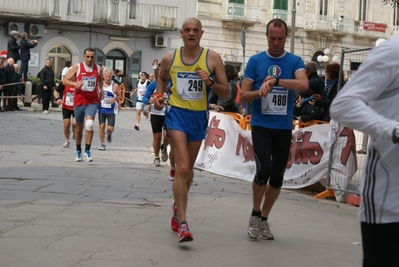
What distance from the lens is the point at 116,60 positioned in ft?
148

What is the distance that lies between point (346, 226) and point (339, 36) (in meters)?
43.8

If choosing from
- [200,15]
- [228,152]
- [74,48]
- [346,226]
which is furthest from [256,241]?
[200,15]

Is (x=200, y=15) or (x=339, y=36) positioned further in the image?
(x=339, y=36)

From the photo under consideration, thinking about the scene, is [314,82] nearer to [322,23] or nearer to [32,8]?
[32,8]

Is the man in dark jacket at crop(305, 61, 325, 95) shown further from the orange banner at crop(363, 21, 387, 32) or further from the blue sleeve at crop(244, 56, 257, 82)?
the orange banner at crop(363, 21, 387, 32)

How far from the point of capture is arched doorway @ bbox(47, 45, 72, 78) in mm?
41938

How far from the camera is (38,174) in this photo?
11867 mm

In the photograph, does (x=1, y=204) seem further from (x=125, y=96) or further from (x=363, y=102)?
(x=125, y=96)

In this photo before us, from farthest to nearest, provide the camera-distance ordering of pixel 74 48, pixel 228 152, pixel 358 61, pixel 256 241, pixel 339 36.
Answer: pixel 339 36
pixel 74 48
pixel 228 152
pixel 358 61
pixel 256 241

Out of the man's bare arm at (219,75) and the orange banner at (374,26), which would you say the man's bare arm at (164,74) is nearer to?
the man's bare arm at (219,75)

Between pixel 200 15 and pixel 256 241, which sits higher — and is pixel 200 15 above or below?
above

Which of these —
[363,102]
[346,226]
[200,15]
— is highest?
[200,15]

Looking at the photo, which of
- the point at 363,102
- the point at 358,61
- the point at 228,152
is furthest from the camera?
the point at 228,152

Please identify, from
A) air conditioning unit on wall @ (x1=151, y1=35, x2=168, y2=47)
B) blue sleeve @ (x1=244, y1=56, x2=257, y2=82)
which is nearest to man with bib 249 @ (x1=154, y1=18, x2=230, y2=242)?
blue sleeve @ (x1=244, y1=56, x2=257, y2=82)
